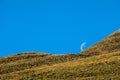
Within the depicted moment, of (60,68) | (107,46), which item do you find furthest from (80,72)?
(107,46)

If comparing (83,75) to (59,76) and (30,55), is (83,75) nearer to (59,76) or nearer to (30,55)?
(59,76)

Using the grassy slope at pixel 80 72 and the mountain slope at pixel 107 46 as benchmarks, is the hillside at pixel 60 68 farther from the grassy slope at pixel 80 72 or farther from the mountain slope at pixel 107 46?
the mountain slope at pixel 107 46

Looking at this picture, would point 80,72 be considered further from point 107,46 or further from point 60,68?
point 107,46

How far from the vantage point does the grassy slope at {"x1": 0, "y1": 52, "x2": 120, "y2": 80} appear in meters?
69.2

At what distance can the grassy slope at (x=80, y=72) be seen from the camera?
227 feet

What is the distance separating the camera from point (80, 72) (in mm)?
73500

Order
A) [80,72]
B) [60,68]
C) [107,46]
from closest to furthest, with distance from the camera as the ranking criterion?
[80,72] < [60,68] < [107,46]

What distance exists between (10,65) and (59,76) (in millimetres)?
26336

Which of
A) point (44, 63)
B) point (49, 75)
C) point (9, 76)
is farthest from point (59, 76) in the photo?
point (44, 63)

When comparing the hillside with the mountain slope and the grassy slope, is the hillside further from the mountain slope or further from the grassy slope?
the mountain slope

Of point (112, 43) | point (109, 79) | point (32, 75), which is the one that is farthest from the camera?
point (112, 43)

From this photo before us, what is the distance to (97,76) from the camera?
68.4 meters

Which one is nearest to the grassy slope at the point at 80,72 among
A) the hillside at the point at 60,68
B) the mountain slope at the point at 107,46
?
the hillside at the point at 60,68

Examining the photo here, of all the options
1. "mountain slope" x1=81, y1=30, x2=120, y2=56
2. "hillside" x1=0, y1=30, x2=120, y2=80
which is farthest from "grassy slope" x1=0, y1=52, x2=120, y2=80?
"mountain slope" x1=81, y1=30, x2=120, y2=56
